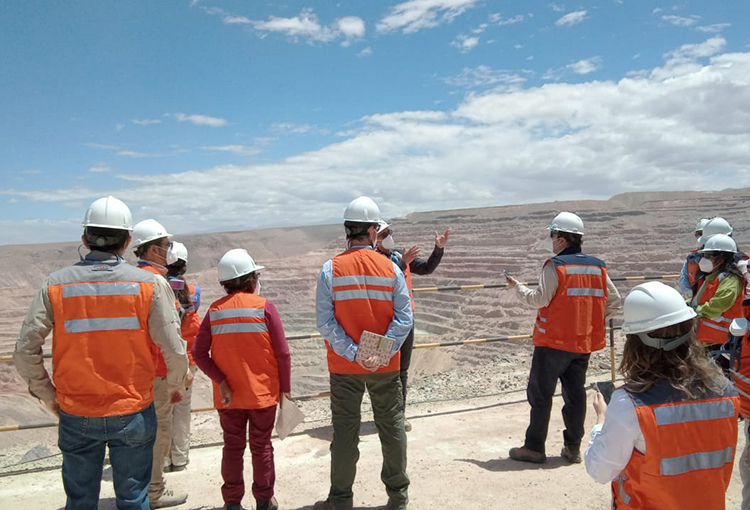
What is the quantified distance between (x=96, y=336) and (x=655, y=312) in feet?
7.67

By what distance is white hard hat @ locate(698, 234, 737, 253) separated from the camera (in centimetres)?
476

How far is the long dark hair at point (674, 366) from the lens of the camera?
1748 mm

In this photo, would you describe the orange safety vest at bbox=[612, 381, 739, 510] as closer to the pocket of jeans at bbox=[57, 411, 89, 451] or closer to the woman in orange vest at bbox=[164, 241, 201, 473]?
the pocket of jeans at bbox=[57, 411, 89, 451]

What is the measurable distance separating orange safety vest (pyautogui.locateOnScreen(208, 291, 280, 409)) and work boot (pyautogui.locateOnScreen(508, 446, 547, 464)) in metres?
2.15

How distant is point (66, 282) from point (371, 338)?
5.18 ft

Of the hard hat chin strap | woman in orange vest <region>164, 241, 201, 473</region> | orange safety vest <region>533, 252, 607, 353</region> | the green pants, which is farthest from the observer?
woman in orange vest <region>164, 241, 201, 473</region>

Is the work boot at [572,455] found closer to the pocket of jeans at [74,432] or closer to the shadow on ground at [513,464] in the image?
the shadow on ground at [513,464]

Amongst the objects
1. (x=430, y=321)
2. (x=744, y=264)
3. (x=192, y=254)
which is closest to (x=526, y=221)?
(x=430, y=321)

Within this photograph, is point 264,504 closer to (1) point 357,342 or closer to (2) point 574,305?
(1) point 357,342

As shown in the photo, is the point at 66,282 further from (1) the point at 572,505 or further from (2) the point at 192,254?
(2) the point at 192,254

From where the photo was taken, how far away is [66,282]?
2.47 meters

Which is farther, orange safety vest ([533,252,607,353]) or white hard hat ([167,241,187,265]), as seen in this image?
A: white hard hat ([167,241,187,265])

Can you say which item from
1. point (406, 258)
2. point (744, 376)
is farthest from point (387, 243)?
point (744, 376)

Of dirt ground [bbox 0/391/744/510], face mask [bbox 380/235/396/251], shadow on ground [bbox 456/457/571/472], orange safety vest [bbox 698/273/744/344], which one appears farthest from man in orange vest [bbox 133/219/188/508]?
orange safety vest [bbox 698/273/744/344]
